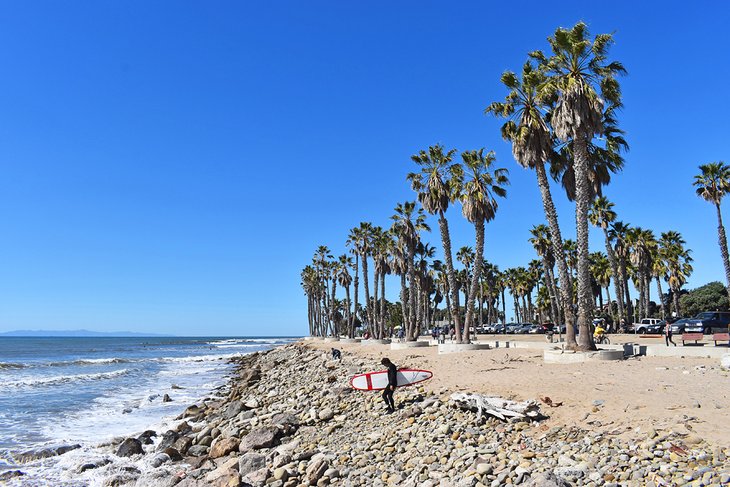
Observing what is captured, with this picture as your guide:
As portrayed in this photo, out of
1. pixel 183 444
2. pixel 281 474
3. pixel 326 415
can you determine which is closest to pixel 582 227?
pixel 326 415

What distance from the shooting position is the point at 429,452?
31.9ft

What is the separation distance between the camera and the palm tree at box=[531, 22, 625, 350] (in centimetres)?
1852

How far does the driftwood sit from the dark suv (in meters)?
25.6

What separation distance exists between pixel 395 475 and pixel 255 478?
9.77 ft

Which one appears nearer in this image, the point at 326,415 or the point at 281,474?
the point at 281,474

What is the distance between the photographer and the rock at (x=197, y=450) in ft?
46.0

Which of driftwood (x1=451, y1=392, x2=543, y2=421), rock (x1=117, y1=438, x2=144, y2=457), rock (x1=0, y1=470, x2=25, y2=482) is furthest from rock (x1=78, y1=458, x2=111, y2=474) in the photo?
driftwood (x1=451, y1=392, x2=543, y2=421)

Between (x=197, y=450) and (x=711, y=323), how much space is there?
104ft

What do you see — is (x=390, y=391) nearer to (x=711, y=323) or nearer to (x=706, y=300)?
(x=711, y=323)

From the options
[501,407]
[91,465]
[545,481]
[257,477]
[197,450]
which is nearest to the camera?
[545,481]

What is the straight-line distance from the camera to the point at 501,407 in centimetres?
1041

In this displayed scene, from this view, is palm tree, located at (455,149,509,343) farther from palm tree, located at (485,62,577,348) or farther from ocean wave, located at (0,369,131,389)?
ocean wave, located at (0,369,131,389)

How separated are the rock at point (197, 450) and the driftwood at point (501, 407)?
7.30 m

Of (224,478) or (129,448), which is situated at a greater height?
(224,478)
